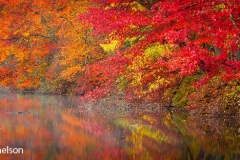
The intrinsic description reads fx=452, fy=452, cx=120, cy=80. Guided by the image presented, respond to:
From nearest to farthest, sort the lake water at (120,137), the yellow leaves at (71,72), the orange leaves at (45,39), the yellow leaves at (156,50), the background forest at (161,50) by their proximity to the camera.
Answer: the lake water at (120,137) → the background forest at (161,50) → the yellow leaves at (156,50) → the orange leaves at (45,39) → the yellow leaves at (71,72)

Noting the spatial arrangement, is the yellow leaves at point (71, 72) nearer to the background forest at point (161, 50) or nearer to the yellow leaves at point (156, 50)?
the background forest at point (161, 50)

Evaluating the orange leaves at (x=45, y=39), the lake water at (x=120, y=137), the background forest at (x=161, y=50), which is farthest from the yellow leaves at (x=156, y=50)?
the orange leaves at (x=45, y=39)

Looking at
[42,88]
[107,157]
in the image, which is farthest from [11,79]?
[107,157]

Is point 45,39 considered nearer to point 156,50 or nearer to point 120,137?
point 156,50

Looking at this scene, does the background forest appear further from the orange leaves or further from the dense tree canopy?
the orange leaves

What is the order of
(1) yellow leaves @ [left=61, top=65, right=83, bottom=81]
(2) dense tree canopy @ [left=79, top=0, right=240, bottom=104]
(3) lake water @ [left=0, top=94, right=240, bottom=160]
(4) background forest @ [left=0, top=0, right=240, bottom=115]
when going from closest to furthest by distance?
(3) lake water @ [left=0, top=94, right=240, bottom=160] → (2) dense tree canopy @ [left=79, top=0, right=240, bottom=104] → (4) background forest @ [left=0, top=0, right=240, bottom=115] → (1) yellow leaves @ [left=61, top=65, right=83, bottom=81]

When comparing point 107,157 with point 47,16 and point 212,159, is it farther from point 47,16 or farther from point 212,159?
point 47,16

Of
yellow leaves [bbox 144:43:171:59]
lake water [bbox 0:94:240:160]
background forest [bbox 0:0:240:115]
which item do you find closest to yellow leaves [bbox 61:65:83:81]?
background forest [bbox 0:0:240:115]

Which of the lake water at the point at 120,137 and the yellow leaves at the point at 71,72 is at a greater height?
the yellow leaves at the point at 71,72

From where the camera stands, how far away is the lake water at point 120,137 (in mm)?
A: 11266

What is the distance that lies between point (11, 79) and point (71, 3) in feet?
45.1

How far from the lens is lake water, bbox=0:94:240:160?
37.0ft

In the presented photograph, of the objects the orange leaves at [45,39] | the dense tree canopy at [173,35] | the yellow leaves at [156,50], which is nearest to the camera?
the dense tree canopy at [173,35]

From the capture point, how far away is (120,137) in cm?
1416
